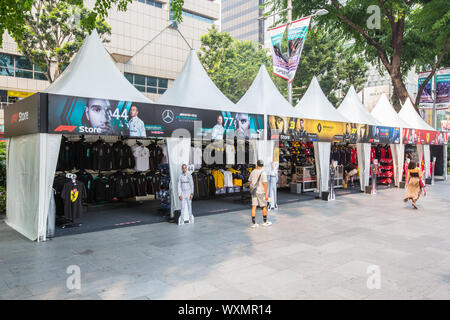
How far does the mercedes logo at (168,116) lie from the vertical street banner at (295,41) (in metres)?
5.22

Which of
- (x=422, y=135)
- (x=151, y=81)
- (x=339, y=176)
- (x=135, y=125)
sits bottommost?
(x=339, y=176)

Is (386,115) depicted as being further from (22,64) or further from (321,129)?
(22,64)

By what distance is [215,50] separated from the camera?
102ft

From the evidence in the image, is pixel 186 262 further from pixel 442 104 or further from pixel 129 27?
pixel 129 27

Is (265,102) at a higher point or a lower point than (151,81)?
lower

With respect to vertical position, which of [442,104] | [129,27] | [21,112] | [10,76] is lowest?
Result: [21,112]

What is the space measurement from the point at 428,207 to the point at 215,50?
961 inches

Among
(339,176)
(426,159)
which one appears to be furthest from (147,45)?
(426,159)

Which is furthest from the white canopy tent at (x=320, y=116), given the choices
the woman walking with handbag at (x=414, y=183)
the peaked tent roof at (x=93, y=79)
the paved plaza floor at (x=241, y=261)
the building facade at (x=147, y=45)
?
the building facade at (x=147, y=45)

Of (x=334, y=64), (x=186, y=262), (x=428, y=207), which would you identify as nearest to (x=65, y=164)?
(x=186, y=262)

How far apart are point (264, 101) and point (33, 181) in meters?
8.23

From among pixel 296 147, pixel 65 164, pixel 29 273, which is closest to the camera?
pixel 29 273

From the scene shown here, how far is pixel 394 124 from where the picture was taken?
1736 centimetres

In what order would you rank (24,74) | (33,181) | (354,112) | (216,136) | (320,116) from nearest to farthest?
(33,181) → (216,136) → (320,116) → (354,112) → (24,74)
